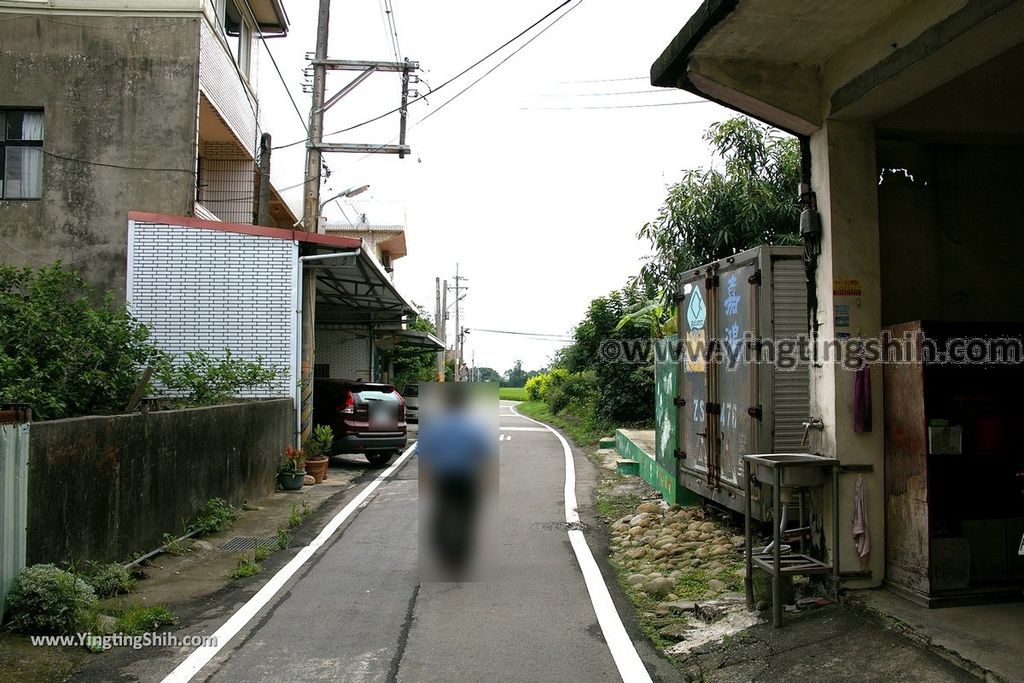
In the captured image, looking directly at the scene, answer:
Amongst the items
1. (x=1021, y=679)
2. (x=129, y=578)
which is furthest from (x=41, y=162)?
(x=1021, y=679)

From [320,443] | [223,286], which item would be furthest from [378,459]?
[223,286]

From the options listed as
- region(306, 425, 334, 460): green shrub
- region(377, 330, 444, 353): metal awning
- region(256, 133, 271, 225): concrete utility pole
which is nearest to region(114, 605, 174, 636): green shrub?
region(306, 425, 334, 460): green shrub

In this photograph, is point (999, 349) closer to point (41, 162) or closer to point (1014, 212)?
point (1014, 212)

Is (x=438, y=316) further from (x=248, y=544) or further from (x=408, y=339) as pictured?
(x=248, y=544)

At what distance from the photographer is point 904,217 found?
691 centimetres

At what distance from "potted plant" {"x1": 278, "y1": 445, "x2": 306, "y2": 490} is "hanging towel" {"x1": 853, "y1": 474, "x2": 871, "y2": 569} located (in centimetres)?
942

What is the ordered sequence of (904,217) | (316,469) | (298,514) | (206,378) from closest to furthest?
1. (904,217)
2. (298,514)
3. (206,378)
4. (316,469)

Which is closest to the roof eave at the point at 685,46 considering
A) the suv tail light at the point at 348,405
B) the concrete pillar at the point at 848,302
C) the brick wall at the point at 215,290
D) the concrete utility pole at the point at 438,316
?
the concrete pillar at the point at 848,302

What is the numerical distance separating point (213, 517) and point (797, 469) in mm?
6826

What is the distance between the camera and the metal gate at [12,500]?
527cm

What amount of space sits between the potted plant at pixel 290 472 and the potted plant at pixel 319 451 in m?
0.83

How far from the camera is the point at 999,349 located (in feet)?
18.7

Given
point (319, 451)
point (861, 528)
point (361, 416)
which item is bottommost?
point (319, 451)

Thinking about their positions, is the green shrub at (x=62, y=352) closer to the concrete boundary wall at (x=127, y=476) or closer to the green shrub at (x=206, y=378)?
the green shrub at (x=206, y=378)
